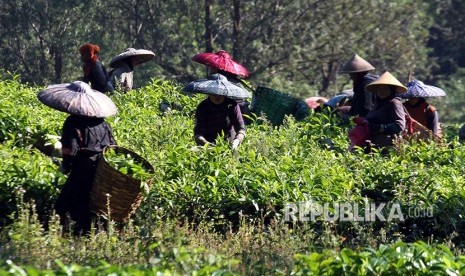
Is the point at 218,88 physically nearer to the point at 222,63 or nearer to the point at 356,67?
the point at 222,63

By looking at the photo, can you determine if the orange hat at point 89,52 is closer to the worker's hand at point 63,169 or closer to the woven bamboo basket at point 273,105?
the woven bamboo basket at point 273,105

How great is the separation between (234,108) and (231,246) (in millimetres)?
3009

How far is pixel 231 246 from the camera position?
9320 millimetres

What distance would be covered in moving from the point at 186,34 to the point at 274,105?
44.7 ft

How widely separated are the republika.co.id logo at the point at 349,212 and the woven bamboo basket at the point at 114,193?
1243mm

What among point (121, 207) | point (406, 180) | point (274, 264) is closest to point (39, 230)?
point (121, 207)

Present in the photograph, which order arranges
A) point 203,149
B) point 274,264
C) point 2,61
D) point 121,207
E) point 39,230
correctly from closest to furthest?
point 274,264 < point 39,230 < point 121,207 < point 203,149 < point 2,61

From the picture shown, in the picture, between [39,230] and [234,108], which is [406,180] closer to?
[234,108]

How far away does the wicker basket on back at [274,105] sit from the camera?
1547 cm

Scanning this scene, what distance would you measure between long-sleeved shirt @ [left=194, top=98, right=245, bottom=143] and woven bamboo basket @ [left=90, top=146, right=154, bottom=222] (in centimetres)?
228

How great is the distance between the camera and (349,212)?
9.98 metres

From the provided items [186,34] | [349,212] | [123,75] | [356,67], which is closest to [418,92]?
[356,67]

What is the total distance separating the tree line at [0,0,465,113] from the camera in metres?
28.0

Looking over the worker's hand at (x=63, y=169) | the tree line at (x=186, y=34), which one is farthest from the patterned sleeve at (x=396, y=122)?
the tree line at (x=186, y=34)
